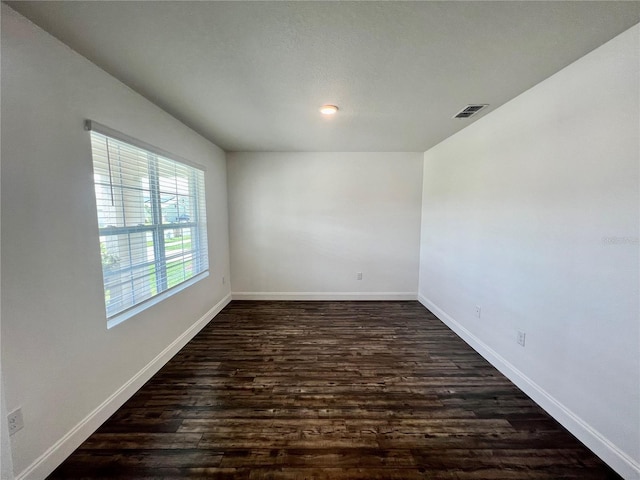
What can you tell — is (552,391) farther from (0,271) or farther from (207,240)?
(207,240)

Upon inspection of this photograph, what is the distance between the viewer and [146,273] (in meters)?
2.09

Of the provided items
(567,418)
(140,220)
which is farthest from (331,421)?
(140,220)

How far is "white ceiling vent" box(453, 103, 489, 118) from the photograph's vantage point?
6.97 feet

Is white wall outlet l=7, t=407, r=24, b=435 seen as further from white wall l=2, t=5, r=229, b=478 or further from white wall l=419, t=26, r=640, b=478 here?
white wall l=419, t=26, r=640, b=478

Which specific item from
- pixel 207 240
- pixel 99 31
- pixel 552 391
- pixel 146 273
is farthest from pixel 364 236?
pixel 99 31

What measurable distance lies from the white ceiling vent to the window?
2.78 metres

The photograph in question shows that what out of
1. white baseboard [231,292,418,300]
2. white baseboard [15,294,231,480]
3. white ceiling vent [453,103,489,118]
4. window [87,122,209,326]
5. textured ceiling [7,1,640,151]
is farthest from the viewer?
white baseboard [231,292,418,300]

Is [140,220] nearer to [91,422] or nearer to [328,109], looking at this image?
[91,422]

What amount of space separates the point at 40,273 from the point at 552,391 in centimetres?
323

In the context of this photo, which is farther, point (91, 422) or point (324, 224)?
point (324, 224)

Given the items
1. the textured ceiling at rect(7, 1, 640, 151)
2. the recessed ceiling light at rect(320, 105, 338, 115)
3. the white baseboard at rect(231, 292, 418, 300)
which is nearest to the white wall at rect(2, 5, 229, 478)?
the textured ceiling at rect(7, 1, 640, 151)

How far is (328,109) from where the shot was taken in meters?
2.19

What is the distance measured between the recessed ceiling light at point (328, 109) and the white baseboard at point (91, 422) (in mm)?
2660

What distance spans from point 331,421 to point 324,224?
8.79ft
